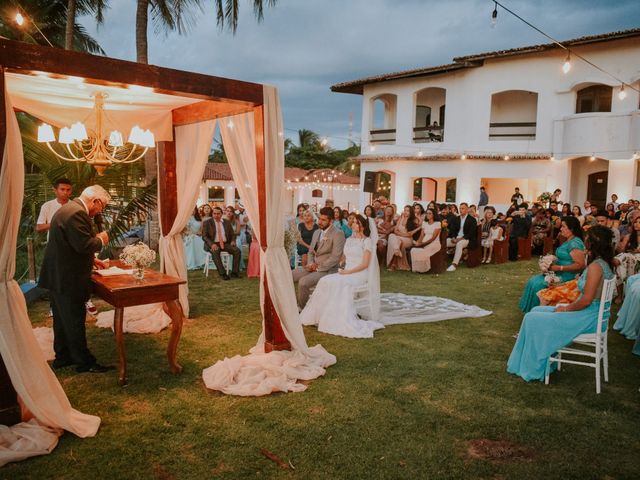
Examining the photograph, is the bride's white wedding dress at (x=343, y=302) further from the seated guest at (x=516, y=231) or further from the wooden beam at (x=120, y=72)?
the seated guest at (x=516, y=231)

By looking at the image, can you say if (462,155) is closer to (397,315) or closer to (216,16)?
(216,16)

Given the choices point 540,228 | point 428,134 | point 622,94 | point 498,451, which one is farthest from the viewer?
point 428,134

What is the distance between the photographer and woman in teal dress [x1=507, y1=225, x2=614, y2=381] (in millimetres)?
4516

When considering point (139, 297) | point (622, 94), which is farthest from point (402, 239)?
point (622, 94)

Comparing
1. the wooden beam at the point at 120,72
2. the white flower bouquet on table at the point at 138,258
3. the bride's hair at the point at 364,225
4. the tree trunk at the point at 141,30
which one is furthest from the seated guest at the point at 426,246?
the tree trunk at the point at 141,30

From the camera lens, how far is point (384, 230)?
39.9ft

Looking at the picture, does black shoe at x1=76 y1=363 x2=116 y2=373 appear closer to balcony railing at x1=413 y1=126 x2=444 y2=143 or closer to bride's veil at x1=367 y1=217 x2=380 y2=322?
bride's veil at x1=367 y1=217 x2=380 y2=322

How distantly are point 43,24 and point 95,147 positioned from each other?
625 inches

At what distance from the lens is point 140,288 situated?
4719mm

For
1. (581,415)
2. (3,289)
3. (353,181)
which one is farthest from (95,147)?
(353,181)

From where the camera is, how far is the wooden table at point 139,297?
4.59m

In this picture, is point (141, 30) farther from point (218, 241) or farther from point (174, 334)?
point (174, 334)

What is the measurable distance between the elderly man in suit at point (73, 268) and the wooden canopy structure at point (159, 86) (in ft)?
4.10

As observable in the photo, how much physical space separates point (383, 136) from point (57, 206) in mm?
17553
